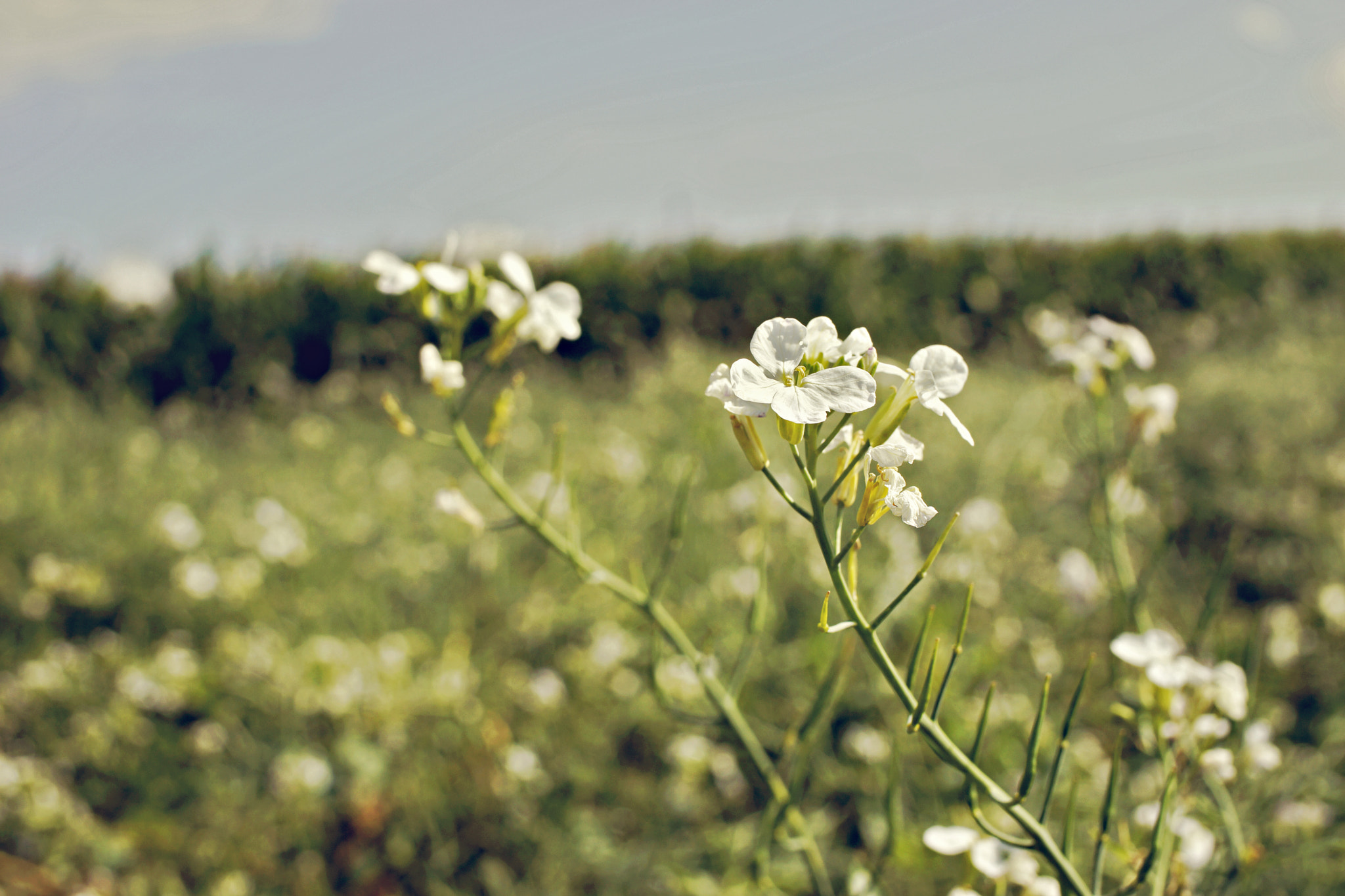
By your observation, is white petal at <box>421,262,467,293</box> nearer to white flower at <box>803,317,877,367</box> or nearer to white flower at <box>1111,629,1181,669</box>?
white flower at <box>803,317,877,367</box>

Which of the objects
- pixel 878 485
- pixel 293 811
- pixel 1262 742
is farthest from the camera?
pixel 293 811

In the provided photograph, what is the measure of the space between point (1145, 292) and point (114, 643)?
1019cm

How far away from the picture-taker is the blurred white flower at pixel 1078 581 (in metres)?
1.98

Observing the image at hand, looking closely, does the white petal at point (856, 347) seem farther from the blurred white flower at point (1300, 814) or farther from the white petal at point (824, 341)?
the blurred white flower at point (1300, 814)

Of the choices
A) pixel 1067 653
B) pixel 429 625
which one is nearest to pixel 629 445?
pixel 429 625

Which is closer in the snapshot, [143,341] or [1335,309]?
[143,341]

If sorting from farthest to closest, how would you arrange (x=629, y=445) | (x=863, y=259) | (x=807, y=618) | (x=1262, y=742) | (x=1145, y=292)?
(x=1145, y=292), (x=863, y=259), (x=629, y=445), (x=807, y=618), (x=1262, y=742)

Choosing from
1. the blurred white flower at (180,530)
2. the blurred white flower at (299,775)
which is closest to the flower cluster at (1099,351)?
the blurred white flower at (299,775)

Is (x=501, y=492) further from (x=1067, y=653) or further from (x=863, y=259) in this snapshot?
(x=863, y=259)

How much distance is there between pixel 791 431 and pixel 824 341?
0.08 m

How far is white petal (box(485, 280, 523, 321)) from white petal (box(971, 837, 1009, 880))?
784mm

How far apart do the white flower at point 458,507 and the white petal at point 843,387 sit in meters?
0.57

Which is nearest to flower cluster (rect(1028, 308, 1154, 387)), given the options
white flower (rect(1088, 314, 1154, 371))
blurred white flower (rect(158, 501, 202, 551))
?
white flower (rect(1088, 314, 1154, 371))

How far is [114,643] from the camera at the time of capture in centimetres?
254
